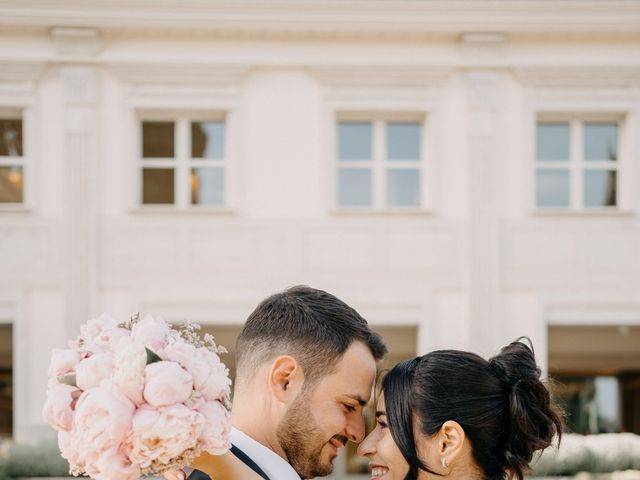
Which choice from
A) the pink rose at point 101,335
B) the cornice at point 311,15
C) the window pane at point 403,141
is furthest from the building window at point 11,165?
the pink rose at point 101,335

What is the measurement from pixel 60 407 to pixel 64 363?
0.34 feet

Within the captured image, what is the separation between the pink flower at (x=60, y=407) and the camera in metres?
2.06

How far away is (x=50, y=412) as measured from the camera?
2.07 metres

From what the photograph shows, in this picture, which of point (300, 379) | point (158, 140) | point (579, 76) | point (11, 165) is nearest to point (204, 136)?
point (158, 140)

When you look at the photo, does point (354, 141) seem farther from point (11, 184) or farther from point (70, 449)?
point (70, 449)

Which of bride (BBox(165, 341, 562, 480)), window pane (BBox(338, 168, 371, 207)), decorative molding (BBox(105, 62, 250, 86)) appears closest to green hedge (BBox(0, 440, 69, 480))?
decorative molding (BBox(105, 62, 250, 86))

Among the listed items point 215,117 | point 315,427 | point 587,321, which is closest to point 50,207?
point 215,117

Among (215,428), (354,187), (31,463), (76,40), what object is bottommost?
(31,463)

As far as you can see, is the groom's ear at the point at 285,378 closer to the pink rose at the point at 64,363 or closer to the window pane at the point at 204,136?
the pink rose at the point at 64,363

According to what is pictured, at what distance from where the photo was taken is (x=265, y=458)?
2.44 m

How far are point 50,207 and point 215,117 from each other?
2.54 metres

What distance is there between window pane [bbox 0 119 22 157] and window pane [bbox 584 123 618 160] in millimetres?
7971

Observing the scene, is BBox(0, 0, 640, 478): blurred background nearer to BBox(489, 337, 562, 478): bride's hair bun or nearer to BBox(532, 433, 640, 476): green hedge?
BBox(532, 433, 640, 476): green hedge

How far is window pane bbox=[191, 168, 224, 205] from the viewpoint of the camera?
12.4 m
